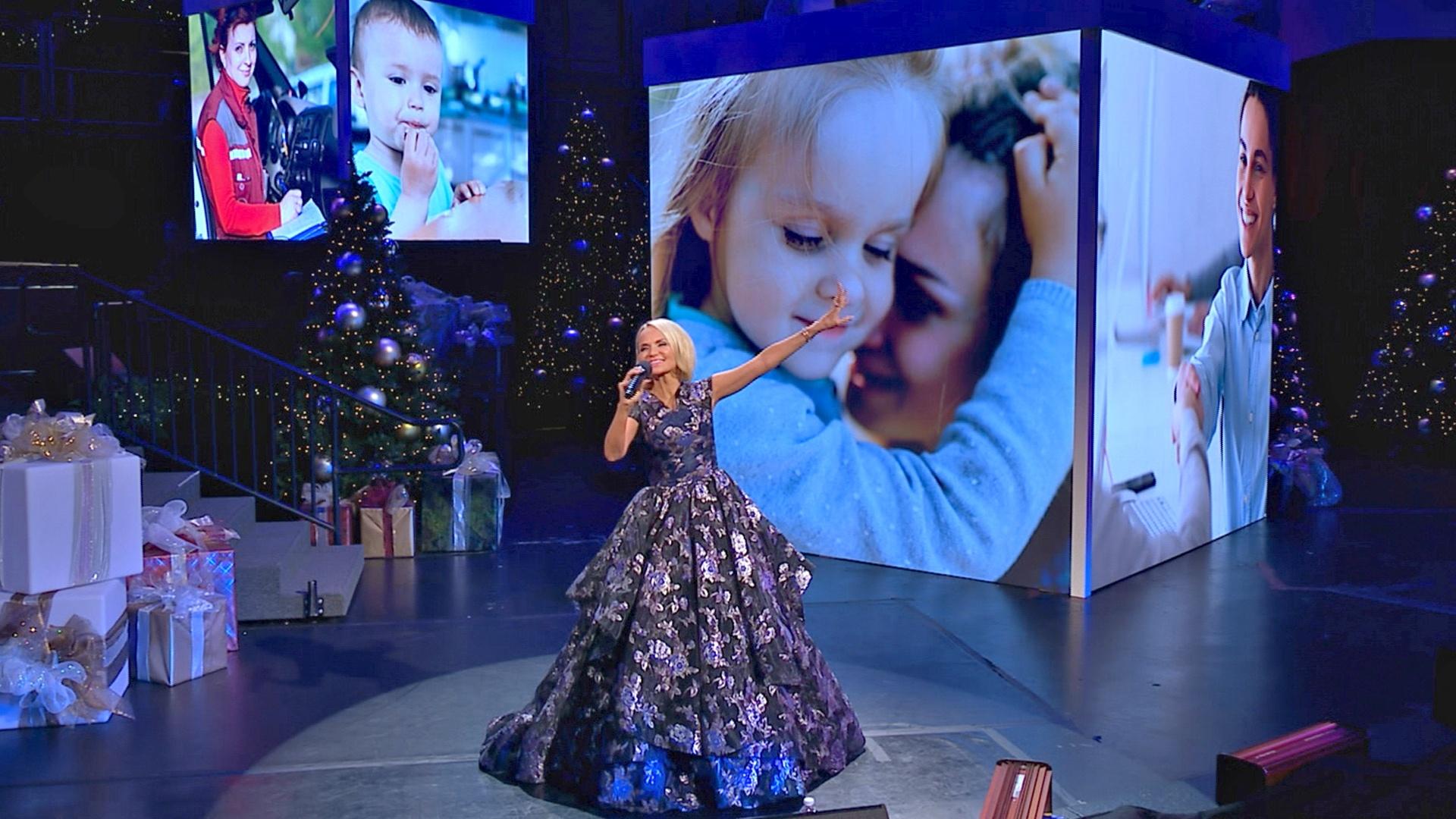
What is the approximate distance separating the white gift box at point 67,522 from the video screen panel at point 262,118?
5552 mm

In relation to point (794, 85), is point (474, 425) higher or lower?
lower

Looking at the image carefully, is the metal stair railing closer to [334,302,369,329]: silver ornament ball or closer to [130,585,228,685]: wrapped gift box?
[334,302,369,329]: silver ornament ball

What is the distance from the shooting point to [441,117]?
11758 mm

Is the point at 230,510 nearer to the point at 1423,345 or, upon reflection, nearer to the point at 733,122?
the point at 733,122

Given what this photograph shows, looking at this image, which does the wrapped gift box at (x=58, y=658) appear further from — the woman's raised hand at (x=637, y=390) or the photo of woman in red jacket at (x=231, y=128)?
the photo of woman in red jacket at (x=231, y=128)

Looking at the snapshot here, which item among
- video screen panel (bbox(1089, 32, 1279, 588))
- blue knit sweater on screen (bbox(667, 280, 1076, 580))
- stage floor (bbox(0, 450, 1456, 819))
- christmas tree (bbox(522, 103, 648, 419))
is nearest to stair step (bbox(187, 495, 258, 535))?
stage floor (bbox(0, 450, 1456, 819))

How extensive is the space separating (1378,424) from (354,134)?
32.1ft

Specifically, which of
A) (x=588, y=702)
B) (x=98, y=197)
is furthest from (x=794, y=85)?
(x=98, y=197)

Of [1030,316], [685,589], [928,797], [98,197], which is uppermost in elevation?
[98,197]

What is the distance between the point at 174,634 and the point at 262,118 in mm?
6155

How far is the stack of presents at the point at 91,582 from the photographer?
5.15 metres

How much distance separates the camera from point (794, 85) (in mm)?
8195

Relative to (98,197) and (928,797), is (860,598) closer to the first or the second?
(928,797)

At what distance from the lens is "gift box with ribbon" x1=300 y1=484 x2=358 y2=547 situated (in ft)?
27.2
